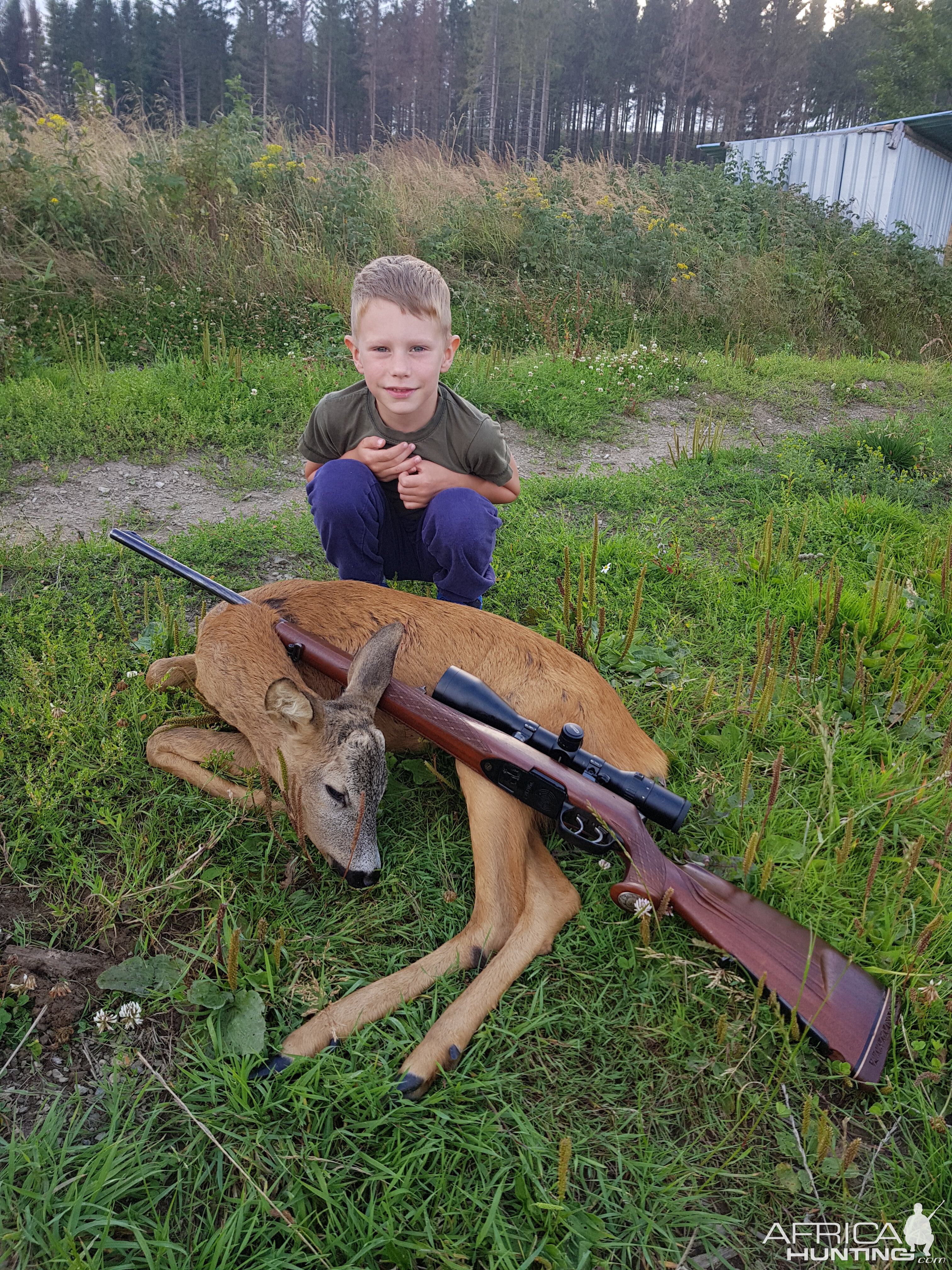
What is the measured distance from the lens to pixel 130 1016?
202 cm

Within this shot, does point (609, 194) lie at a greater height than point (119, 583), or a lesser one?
greater

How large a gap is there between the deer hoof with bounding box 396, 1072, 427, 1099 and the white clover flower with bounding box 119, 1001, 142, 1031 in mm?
737

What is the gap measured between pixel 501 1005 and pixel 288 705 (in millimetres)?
1142

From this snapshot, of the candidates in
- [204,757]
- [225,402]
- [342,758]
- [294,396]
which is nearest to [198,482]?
[225,402]

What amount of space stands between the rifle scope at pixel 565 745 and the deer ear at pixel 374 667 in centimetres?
21

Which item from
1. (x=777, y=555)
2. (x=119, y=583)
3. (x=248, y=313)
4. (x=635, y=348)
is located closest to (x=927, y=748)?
(x=777, y=555)

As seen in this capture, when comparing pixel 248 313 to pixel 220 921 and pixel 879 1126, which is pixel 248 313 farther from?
pixel 879 1126

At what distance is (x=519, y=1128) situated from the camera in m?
1.89

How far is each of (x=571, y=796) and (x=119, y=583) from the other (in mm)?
3033

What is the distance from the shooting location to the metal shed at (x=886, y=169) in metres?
19.9

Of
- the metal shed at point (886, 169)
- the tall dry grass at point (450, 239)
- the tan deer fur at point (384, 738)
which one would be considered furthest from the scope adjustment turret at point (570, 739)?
the metal shed at point (886, 169)

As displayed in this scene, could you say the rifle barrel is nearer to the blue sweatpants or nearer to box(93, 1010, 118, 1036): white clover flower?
the blue sweatpants

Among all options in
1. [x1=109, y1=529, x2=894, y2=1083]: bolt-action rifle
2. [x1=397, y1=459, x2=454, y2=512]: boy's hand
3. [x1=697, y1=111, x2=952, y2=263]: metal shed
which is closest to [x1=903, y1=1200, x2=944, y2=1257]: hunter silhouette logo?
[x1=109, y1=529, x2=894, y2=1083]: bolt-action rifle

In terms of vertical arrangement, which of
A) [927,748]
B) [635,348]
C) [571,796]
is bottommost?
[927,748]
